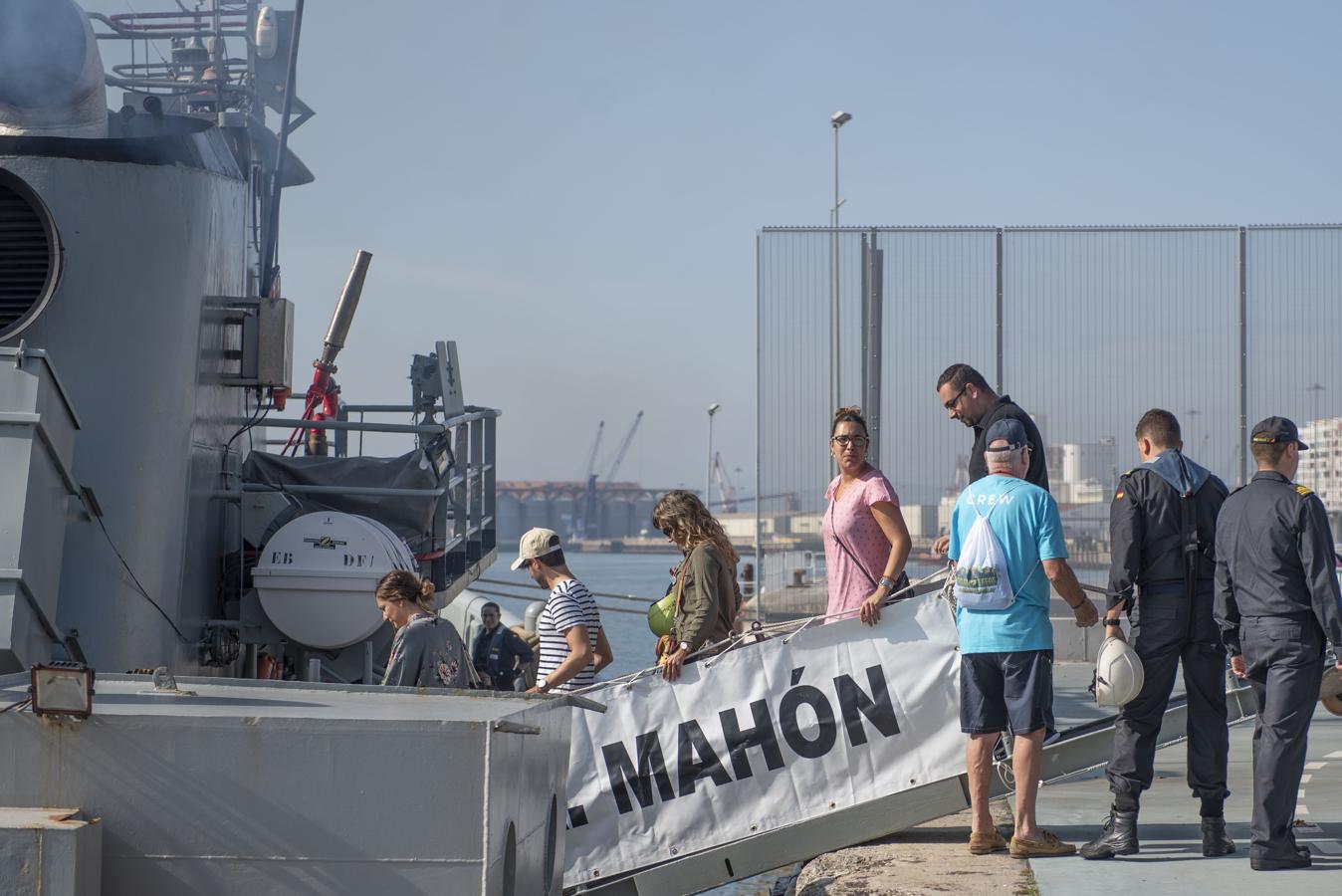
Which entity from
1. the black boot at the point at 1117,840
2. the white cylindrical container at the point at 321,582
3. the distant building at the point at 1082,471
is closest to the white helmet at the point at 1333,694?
the black boot at the point at 1117,840

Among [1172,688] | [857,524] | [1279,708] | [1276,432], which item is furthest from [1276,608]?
[857,524]

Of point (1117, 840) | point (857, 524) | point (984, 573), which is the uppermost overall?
point (857, 524)

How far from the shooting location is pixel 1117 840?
6152 mm

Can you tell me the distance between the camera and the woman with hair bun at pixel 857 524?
6859 millimetres

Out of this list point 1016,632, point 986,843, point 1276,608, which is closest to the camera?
point 1276,608

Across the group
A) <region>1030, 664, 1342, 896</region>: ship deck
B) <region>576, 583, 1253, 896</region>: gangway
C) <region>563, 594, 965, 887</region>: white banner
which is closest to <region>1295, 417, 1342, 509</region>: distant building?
<region>1030, 664, 1342, 896</region>: ship deck

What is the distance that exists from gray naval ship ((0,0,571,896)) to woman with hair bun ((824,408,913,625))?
249cm

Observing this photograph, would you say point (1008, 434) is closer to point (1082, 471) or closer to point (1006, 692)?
point (1006, 692)

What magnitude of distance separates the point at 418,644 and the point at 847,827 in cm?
208

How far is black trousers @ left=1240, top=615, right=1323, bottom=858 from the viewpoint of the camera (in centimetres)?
579

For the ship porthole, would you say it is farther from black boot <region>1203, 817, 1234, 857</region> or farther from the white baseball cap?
black boot <region>1203, 817, 1234, 857</region>

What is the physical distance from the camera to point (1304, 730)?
5.84 m

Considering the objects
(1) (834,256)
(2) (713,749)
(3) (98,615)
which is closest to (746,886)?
(2) (713,749)

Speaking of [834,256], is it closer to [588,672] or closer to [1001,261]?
[1001,261]
